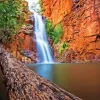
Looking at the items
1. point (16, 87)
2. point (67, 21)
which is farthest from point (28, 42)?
point (16, 87)

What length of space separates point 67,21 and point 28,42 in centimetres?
397

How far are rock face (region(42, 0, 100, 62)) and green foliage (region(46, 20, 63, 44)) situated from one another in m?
0.56

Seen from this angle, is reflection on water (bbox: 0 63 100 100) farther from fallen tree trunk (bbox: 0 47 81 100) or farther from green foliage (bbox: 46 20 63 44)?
green foliage (bbox: 46 20 63 44)

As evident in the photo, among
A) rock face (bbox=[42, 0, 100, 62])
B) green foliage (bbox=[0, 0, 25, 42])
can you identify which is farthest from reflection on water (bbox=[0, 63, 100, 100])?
rock face (bbox=[42, 0, 100, 62])

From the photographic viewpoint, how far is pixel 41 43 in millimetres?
18938

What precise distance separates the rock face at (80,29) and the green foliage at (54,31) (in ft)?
1.83

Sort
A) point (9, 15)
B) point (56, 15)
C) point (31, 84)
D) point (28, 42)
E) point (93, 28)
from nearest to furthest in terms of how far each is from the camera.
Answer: point (31, 84) → point (9, 15) → point (93, 28) → point (28, 42) → point (56, 15)

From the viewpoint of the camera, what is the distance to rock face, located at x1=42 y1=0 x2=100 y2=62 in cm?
1633

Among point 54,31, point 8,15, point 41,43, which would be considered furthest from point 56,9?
point 8,15

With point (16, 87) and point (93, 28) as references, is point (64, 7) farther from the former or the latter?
point (16, 87)

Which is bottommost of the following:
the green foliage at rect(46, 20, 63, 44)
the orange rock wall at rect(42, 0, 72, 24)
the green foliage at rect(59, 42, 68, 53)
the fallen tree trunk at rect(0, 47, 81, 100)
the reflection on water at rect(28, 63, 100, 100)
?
the reflection on water at rect(28, 63, 100, 100)

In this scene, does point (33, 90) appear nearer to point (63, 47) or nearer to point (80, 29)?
point (80, 29)

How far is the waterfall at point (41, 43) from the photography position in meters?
18.0

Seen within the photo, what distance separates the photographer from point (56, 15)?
2048 centimetres
